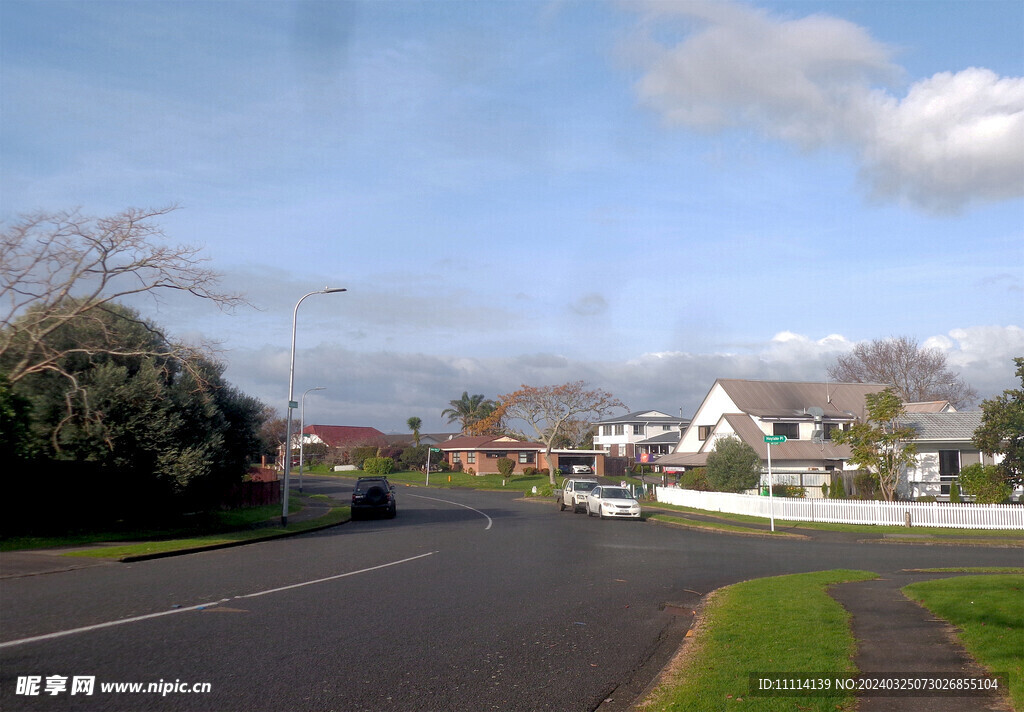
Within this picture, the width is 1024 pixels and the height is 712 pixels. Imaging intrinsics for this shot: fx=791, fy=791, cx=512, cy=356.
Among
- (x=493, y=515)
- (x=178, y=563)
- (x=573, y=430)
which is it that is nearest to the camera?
(x=178, y=563)

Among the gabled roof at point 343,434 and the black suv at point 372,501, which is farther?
the gabled roof at point 343,434

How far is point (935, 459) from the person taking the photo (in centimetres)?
4184

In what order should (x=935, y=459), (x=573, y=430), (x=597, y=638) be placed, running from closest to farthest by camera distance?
(x=597, y=638) < (x=935, y=459) < (x=573, y=430)

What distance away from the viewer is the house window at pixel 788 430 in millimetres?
51344

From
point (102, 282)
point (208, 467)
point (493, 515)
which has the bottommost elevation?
point (493, 515)

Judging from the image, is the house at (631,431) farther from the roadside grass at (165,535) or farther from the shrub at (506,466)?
the roadside grass at (165,535)

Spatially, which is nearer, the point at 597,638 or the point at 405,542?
the point at 597,638

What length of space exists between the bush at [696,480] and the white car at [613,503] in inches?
474

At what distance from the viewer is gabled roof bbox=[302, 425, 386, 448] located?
119500 mm

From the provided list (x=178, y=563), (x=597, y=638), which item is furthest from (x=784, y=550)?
(x=178, y=563)

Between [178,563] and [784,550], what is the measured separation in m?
16.1

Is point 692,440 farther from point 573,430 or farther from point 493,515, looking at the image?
point 493,515

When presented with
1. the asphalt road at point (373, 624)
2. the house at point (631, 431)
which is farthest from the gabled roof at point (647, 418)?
the asphalt road at point (373, 624)

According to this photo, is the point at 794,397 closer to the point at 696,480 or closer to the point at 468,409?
the point at 696,480
